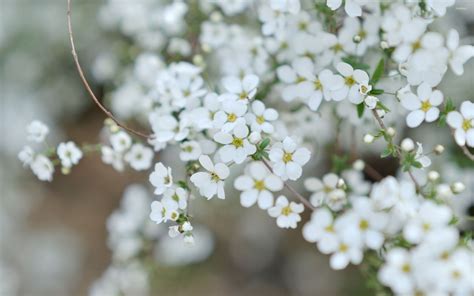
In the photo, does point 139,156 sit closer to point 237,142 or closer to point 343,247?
point 237,142

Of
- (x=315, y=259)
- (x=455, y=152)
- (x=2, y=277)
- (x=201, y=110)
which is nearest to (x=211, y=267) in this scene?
(x=315, y=259)

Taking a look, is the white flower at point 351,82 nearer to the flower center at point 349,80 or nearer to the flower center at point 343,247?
the flower center at point 349,80

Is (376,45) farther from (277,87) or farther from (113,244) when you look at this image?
(113,244)

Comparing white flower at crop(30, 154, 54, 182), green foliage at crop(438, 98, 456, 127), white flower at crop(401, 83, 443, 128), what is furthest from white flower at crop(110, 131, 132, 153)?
green foliage at crop(438, 98, 456, 127)

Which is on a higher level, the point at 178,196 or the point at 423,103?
the point at 423,103

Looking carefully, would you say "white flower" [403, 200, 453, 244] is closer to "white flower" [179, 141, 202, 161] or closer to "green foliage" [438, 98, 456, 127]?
"green foliage" [438, 98, 456, 127]

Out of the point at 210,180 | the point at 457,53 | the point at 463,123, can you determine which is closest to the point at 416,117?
the point at 463,123
